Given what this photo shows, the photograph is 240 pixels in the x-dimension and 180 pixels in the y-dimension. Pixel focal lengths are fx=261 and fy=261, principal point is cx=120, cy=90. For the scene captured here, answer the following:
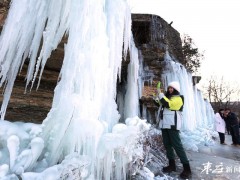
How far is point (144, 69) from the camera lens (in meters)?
7.50

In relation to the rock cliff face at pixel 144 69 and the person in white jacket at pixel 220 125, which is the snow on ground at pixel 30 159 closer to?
the rock cliff face at pixel 144 69

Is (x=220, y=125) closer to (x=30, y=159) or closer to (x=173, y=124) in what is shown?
(x=173, y=124)

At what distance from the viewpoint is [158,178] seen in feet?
12.9

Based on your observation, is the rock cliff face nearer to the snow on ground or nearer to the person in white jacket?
the snow on ground

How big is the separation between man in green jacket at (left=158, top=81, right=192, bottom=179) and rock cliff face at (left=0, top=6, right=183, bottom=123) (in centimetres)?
189

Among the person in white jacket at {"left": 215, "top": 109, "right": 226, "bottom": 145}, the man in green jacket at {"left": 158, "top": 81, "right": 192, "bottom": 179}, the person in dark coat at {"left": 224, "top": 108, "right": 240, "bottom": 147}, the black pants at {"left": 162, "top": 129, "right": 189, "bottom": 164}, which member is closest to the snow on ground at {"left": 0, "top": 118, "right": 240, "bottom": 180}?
the man in green jacket at {"left": 158, "top": 81, "right": 192, "bottom": 179}

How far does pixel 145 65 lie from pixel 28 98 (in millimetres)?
3808

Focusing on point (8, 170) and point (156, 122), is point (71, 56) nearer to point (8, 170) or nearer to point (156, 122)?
point (8, 170)

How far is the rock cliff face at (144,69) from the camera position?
4458 mm

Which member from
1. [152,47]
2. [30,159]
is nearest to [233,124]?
[152,47]

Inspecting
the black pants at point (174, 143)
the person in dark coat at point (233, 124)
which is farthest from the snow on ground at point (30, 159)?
the person in dark coat at point (233, 124)

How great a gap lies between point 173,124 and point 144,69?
3560mm

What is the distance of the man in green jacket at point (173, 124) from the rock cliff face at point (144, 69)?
6.19ft

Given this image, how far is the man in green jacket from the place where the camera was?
4.11 m
